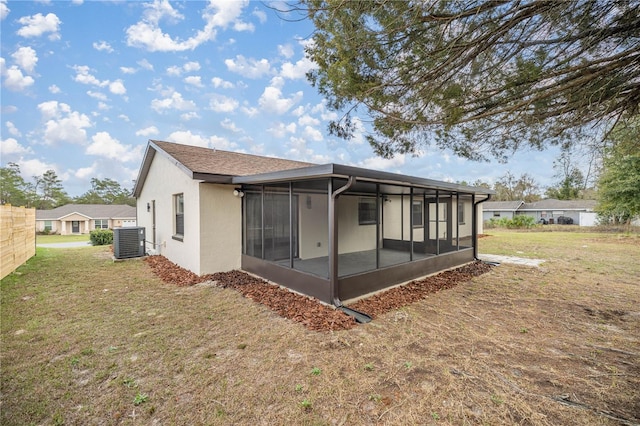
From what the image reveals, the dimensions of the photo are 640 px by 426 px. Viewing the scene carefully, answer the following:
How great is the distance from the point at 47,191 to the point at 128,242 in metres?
50.6

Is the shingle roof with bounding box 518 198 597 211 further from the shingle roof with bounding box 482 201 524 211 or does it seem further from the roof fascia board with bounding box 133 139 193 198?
the roof fascia board with bounding box 133 139 193 198

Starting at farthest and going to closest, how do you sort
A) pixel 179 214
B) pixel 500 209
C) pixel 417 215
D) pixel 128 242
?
pixel 500 209, pixel 417 215, pixel 128 242, pixel 179 214

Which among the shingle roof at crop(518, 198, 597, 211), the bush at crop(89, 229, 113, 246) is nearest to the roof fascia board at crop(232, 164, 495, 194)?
the bush at crop(89, 229, 113, 246)

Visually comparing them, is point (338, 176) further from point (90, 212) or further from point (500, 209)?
point (90, 212)

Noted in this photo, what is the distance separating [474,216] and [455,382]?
24.1 ft

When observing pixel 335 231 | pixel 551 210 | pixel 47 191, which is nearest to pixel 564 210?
pixel 551 210

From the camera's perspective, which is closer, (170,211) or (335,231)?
(335,231)

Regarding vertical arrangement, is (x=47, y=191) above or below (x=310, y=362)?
above

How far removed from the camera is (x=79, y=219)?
32656 mm

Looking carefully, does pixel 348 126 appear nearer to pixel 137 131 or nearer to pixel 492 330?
pixel 492 330

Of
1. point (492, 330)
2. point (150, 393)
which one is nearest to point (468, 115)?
point (492, 330)

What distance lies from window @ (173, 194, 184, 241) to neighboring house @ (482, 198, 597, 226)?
3618 cm

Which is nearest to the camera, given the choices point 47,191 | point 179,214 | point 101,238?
point 179,214

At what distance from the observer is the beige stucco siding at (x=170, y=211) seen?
265 inches
